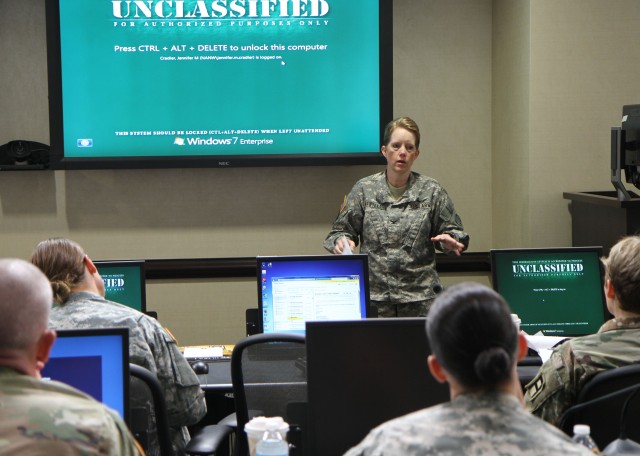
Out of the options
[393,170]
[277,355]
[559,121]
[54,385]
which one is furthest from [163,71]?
[54,385]

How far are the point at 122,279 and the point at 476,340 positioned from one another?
2.47m

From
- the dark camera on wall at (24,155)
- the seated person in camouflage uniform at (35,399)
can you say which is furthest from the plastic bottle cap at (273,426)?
the dark camera on wall at (24,155)

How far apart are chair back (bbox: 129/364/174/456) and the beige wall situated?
3288 millimetres

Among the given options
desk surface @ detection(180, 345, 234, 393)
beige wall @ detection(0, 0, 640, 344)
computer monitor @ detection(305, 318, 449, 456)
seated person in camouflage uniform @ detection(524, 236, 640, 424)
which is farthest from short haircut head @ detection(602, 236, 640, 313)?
beige wall @ detection(0, 0, 640, 344)

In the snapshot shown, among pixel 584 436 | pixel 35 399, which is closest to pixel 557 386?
pixel 584 436

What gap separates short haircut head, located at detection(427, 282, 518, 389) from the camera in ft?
4.90

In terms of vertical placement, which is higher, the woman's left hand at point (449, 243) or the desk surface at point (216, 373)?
the woman's left hand at point (449, 243)

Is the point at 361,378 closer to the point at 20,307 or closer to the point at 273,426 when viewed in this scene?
the point at 273,426

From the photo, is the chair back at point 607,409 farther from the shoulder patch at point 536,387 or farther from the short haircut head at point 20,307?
the short haircut head at point 20,307

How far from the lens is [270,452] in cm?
192

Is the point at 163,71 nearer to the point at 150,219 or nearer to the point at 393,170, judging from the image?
the point at 150,219

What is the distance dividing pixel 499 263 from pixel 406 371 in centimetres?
154

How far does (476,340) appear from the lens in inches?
59.4

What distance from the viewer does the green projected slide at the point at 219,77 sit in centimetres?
562
